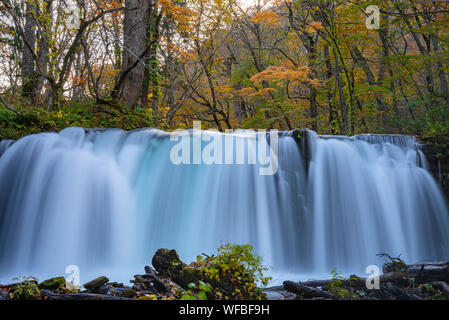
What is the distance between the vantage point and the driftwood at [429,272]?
3613 mm

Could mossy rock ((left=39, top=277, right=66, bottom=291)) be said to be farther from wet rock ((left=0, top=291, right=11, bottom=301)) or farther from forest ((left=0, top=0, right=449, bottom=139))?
forest ((left=0, top=0, right=449, bottom=139))

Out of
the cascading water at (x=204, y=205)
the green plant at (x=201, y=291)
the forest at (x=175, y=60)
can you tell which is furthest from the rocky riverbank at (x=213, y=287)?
the forest at (x=175, y=60)

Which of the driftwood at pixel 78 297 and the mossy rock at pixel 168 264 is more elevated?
the mossy rock at pixel 168 264

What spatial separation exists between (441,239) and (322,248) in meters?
2.31

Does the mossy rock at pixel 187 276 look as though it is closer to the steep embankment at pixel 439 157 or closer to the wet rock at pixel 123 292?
the wet rock at pixel 123 292

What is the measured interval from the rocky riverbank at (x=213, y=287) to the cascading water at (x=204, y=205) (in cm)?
92

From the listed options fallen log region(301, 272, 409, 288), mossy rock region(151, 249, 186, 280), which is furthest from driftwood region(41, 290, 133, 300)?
fallen log region(301, 272, 409, 288)

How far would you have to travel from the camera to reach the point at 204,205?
5.18 metres

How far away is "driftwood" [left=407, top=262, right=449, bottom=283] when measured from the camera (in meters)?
3.61

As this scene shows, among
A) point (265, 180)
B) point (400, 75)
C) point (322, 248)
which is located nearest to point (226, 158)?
point (265, 180)

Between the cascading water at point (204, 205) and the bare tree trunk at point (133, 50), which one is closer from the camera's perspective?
the cascading water at point (204, 205)
